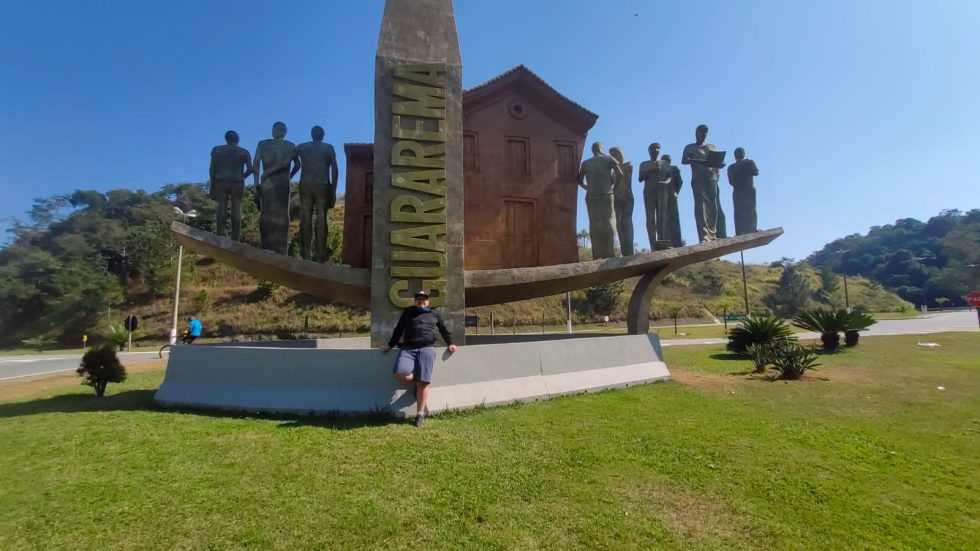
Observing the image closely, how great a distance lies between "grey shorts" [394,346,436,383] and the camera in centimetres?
681

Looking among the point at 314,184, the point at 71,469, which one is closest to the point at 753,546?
the point at 71,469

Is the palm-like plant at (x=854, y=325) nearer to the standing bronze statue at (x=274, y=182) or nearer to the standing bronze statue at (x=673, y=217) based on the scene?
the standing bronze statue at (x=673, y=217)

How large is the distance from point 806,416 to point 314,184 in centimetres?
980

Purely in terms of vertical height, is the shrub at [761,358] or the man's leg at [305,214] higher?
the man's leg at [305,214]

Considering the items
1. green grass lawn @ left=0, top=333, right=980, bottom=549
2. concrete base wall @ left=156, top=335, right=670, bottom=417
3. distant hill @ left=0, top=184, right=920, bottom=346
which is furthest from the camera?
distant hill @ left=0, top=184, right=920, bottom=346

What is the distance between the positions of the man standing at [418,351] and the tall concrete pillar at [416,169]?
1.55m

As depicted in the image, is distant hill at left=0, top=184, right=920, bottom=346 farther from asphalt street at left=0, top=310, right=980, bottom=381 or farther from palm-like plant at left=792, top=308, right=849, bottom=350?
palm-like plant at left=792, top=308, right=849, bottom=350

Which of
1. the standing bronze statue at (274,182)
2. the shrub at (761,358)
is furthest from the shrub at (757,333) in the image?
the standing bronze statue at (274,182)

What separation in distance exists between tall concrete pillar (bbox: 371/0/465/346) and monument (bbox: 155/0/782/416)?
0.07ft

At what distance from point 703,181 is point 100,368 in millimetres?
14428

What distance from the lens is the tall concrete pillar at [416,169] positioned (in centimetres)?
872

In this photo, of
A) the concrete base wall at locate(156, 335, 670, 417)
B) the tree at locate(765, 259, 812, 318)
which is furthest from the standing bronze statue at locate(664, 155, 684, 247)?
the tree at locate(765, 259, 812, 318)

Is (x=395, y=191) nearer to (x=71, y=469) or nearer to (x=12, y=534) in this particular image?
(x=71, y=469)

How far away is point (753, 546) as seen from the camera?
352cm
